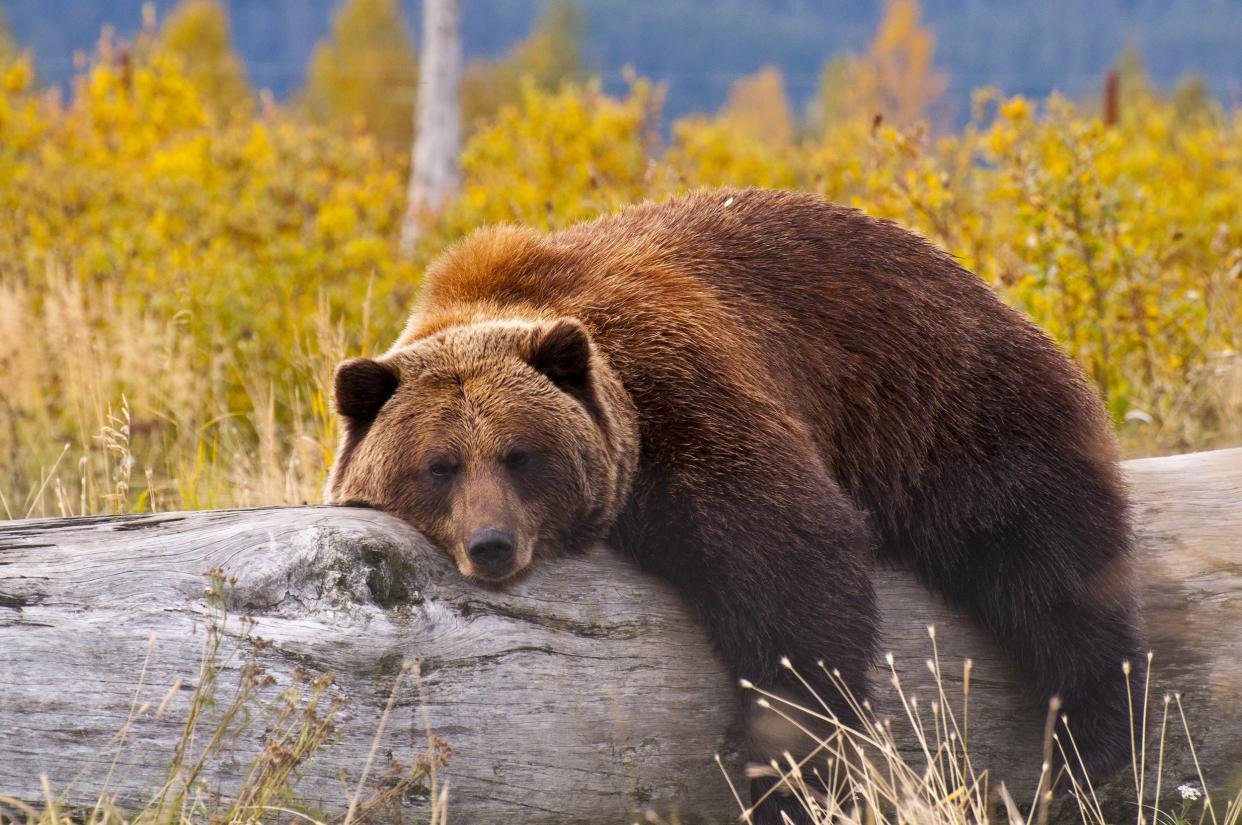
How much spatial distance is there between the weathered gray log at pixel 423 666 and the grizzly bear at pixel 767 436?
A: 14 centimetres

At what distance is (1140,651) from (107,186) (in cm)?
1046

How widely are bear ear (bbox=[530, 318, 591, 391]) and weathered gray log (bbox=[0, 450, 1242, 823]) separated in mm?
532

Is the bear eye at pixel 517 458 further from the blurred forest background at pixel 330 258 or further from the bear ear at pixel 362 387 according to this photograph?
the blurred forest background at pixel 330 258

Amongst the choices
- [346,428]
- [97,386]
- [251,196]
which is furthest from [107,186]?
[346,428]

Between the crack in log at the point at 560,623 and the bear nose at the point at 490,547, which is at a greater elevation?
the bear nose at the point at 490,547

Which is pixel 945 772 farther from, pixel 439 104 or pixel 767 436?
pixel 439 104

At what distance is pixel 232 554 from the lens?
340cm

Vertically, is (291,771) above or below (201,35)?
below

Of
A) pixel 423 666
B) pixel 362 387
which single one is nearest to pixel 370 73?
pixel 362 387

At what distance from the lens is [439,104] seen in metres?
20.4

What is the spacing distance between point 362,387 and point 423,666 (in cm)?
92

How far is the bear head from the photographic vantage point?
12.5ft

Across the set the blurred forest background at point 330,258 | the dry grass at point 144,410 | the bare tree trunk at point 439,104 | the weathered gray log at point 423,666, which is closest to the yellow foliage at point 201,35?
the bare tree trunk at point 439,104

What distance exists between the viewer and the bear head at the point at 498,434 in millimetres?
3801
